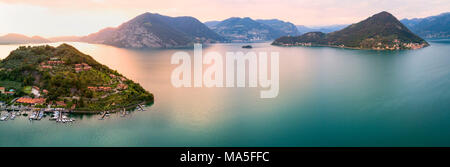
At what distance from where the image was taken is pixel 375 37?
314 ft

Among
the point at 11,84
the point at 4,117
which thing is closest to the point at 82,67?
the point at 11,84

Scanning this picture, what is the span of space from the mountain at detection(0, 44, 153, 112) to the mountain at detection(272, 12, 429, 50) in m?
88.4

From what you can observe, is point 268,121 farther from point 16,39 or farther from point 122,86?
point 16,39

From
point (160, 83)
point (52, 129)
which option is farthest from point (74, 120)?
point (160, 83)

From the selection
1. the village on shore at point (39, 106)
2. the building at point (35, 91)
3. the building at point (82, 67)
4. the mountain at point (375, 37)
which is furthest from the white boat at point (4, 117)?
the mountain at point (375, 37)

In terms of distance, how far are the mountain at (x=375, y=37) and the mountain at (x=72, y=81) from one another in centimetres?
8841

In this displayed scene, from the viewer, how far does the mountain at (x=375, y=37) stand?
294 ft

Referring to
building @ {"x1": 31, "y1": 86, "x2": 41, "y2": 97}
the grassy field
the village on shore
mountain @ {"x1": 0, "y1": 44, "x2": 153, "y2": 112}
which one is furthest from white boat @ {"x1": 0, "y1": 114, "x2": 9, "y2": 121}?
the grassy field

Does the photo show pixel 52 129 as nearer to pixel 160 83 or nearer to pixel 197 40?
pixel 160 83

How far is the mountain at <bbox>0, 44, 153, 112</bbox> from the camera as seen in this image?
25.6 m

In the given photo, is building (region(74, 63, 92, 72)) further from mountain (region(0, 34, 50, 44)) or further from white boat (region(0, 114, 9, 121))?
mountain (region(0, 34, 50, 44))

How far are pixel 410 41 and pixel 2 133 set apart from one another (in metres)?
114

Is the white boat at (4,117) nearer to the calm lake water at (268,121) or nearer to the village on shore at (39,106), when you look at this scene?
the village on shore at (39,106)

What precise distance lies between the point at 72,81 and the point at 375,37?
102 meters
